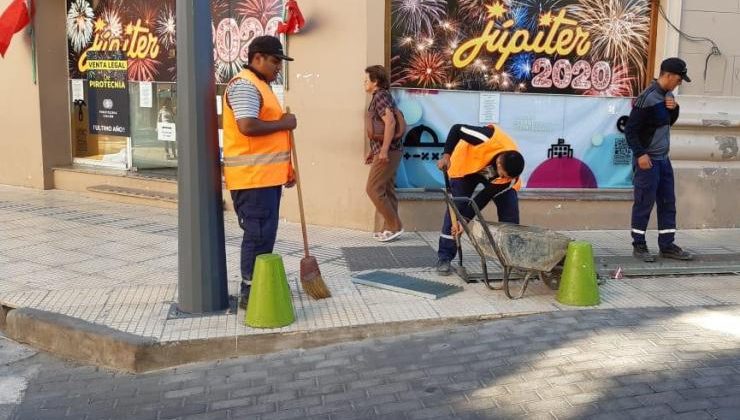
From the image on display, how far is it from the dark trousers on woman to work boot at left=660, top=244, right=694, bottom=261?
8.48 ft

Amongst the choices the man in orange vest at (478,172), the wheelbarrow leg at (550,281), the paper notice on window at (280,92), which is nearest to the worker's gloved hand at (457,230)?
the man in orange vest at (478,172)

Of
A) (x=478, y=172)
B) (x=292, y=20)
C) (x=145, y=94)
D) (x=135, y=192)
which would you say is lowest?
(x=135, y=192)

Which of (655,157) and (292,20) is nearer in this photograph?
(655,157)

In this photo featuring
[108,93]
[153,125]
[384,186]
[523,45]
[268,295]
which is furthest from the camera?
[108,93]

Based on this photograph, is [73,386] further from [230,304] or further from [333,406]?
[333,406]

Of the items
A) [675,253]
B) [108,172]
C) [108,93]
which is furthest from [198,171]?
[108,93]

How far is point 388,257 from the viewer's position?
689 cm

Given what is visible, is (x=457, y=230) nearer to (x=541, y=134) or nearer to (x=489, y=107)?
(x=489, y=107)

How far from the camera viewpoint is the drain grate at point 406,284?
5.61m

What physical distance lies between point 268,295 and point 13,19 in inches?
302

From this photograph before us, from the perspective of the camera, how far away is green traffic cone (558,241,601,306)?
17.5 ft

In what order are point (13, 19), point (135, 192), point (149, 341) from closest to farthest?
point (149, 341) < point (135, 192) < point (13, 19)

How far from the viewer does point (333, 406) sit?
396cm

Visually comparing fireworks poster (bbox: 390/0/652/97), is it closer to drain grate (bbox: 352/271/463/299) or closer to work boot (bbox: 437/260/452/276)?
work boot (bbox: 437/260/452/276)
